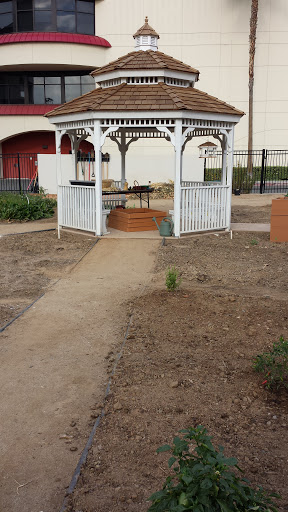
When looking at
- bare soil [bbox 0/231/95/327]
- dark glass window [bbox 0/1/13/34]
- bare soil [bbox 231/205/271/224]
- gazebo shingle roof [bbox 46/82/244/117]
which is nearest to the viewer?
bare soil [bbox 0/231/95/327]

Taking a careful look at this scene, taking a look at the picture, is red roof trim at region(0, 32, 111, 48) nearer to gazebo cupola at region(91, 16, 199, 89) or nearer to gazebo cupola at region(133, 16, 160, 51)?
gazebo cupola at region(133, 16, 160, 51)

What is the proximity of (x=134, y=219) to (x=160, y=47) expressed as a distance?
67.6ft

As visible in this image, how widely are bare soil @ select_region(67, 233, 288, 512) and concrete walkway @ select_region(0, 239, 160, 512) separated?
0.19 m

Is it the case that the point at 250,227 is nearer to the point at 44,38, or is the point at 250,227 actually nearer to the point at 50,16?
the point at 44,38

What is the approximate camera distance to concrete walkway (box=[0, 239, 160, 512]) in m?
3.15

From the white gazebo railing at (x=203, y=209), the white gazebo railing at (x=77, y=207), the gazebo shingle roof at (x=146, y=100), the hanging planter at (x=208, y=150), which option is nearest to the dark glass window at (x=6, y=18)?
the hanging planter at (x=208, y=150)

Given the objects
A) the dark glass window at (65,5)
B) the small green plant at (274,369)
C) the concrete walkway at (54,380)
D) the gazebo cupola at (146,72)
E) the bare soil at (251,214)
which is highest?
the dark glass window at (65,5)

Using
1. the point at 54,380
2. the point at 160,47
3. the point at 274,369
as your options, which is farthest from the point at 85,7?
the point at 274,369

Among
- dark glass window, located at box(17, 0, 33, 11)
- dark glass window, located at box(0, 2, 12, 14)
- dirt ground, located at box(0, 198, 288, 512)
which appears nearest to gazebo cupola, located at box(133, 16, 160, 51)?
dirt ground, located at box(0, 198, 288, 512)

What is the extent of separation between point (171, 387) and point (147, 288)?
3626 millimetres

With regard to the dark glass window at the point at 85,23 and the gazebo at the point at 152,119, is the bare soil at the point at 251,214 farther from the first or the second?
the dark glass window at the point at 85,23

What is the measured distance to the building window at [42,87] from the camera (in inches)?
1198

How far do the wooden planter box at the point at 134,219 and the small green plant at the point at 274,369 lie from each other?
8395 millimetres

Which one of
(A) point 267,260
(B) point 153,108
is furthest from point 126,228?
(A) point 267,260
